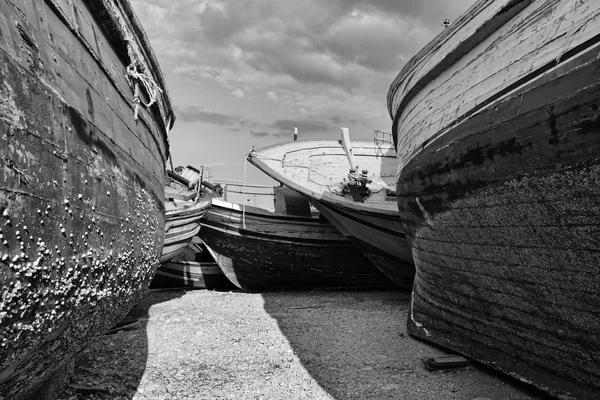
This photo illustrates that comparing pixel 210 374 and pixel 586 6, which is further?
pixel 210 374

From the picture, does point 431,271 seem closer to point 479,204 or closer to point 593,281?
point 479,204

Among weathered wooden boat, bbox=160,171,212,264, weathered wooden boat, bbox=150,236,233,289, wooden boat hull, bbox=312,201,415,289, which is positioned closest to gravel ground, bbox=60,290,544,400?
wooden boat hull, bbox=312,201,415,289

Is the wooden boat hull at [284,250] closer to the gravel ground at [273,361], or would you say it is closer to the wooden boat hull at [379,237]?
the wooden boat hull at [379,237]

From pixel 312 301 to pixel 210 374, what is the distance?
4.29 metres

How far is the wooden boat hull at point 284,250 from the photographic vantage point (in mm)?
9133

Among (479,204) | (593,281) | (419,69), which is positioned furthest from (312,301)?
(593,281)

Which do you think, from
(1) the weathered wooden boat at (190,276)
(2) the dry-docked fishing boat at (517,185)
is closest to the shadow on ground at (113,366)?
(2) the dry-docked fishing boat at (517,185)

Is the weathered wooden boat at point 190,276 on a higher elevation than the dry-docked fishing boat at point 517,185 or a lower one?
lower

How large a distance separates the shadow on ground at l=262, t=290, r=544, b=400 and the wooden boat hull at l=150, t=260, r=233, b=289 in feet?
11.2

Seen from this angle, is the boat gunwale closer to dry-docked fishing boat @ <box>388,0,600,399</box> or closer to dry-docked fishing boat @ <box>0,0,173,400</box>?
dry-docked fishing boat @ <box>388,0,600,399</box>

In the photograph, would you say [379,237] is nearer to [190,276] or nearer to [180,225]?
[180,225]

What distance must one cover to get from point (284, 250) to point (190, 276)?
2.69 m

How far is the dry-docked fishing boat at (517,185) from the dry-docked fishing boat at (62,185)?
2.25 metres

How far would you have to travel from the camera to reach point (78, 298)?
73.2 inches
